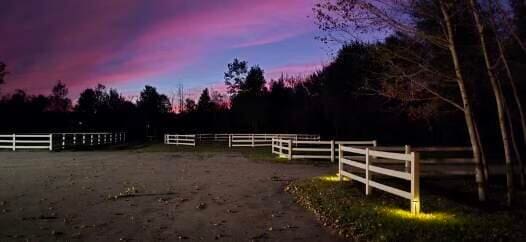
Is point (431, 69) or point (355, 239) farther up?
point (431, 69)

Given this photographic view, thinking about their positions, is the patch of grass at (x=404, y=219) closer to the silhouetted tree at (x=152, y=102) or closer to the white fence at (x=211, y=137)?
the white fence at (x=211, y=137)

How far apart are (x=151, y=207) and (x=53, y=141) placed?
31.5 metres

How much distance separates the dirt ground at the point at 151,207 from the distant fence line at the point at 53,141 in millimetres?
20057

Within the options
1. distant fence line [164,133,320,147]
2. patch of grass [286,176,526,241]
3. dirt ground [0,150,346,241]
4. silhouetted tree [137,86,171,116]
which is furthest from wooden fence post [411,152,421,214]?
silhouetted tree [137,86,171,116]

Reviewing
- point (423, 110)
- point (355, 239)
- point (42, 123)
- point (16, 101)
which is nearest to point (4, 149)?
point (423, 110)

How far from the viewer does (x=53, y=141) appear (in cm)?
4103

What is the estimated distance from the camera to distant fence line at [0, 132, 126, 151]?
3959 centimetres

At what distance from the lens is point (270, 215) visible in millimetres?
11227

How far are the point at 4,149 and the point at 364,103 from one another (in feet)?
98.4

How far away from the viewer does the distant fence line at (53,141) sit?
39.6 metres

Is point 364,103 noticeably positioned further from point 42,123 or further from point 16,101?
point 16,101

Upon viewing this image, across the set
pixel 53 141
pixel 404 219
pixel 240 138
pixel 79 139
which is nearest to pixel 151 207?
pixel 404 219

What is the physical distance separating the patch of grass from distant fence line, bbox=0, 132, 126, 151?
98.9 feet

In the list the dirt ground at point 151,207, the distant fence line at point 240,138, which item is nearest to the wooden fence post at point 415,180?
the dirt ground at point 151,207
